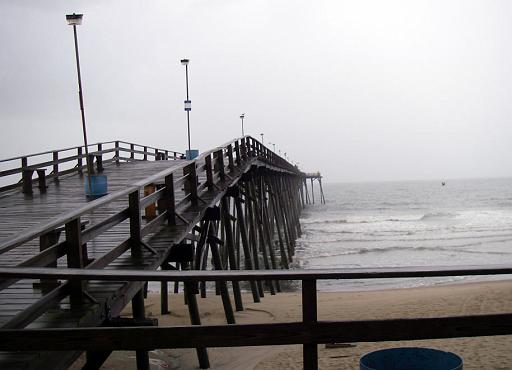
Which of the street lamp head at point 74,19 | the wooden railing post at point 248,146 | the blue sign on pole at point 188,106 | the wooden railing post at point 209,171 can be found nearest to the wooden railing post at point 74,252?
the wooden railing post at point 209,171

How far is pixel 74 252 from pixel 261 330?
2.18 m

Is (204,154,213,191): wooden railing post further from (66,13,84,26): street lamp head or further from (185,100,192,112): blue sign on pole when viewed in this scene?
(185,100,192,112): blue sign on pole

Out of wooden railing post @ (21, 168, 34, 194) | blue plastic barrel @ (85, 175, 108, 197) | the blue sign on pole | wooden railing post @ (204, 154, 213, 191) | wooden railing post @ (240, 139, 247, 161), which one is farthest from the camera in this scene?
the blue sign on pole

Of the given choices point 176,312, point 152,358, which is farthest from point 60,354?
point 176,312

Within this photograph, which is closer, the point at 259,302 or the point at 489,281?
the point at 259,302

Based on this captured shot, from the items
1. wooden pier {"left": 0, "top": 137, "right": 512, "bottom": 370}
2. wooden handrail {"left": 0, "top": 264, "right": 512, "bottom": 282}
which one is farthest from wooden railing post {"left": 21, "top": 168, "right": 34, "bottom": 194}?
wooden handrail {"left": 0, "top": 264, "right": 512, "bottom": 282}

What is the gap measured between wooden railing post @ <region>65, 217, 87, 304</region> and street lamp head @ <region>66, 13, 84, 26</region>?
7382 mm

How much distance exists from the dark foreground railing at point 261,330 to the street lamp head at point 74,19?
8.85m

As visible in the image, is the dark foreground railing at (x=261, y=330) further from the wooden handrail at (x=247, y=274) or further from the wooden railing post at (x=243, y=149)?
the wooden railing post at (x=243, y=149)

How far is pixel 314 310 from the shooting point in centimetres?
287

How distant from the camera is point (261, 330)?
286cm

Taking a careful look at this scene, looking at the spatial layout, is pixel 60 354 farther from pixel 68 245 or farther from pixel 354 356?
pixel 354 356

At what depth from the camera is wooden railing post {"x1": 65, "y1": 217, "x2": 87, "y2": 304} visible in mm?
4418

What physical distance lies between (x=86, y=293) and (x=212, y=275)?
2.15 meters
